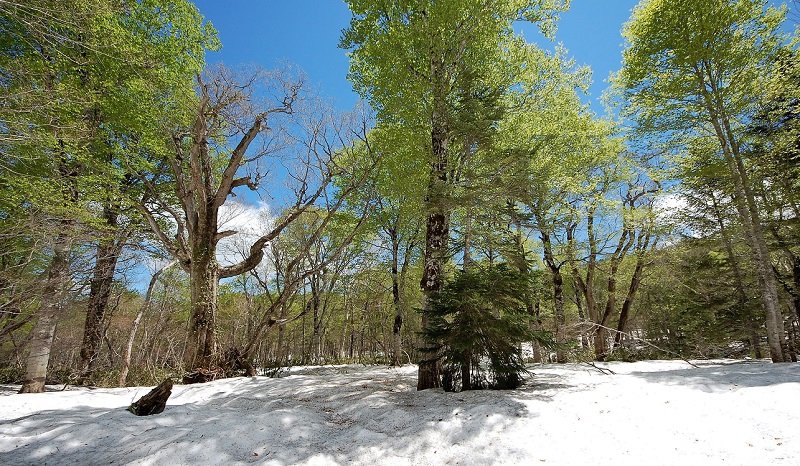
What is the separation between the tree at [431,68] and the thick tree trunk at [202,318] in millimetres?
5924

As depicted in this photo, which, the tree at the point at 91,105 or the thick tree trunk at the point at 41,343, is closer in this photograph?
the tree at the point at 91,105

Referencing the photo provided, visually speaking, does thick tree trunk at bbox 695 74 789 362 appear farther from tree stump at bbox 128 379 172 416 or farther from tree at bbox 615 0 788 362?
tree stump at bbox 128 379 172 416

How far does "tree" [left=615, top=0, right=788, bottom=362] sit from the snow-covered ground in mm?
3559

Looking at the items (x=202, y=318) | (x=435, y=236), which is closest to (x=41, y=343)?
(x=202, y=318)

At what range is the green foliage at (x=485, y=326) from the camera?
5.45 metres

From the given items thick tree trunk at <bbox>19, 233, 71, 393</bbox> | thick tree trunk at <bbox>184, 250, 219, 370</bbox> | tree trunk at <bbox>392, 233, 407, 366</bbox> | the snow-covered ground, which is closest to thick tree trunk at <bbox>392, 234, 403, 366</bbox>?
tree trunk at <bbox>392, 233, 407, 366</bbox>

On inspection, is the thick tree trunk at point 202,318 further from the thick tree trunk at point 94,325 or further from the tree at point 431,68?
the tree at point 431,68

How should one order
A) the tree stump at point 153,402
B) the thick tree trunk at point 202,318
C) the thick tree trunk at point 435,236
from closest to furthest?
the tree stump at point 153,402, the thick tree trunk at point 435,236, the thick tree trunk at point 202,318

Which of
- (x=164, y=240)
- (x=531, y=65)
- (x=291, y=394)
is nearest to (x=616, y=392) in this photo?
(x=291, y=394)

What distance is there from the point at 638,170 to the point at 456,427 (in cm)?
1479

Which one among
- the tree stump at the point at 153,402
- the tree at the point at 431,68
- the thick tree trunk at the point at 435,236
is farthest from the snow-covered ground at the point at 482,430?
the tree at the point at 431,68

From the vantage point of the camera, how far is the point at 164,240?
372 inches

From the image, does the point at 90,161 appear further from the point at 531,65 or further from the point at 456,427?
the point at 531,65

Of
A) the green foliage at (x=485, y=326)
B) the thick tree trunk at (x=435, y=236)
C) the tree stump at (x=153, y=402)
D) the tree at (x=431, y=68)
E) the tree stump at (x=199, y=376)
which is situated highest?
the tree at (x=431, y=68)
